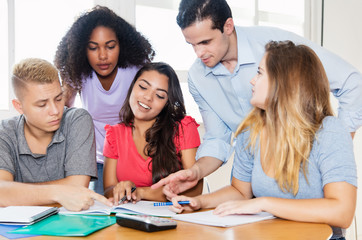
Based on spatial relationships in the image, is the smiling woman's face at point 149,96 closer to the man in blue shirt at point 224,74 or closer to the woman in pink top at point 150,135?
the woman in pink top at point 150,135

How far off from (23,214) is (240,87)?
1.15 m

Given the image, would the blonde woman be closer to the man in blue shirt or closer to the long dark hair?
the man in blue shirt

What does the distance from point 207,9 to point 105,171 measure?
0.93 metres

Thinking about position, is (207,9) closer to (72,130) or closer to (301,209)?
(72,130)

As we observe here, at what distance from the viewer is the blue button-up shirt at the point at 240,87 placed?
1818mm

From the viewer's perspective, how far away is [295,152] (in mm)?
1365

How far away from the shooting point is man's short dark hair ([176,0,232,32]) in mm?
1819

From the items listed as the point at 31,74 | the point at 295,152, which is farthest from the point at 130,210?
the point at 31,74

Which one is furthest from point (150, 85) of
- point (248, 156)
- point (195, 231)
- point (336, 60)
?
point (195, 231)

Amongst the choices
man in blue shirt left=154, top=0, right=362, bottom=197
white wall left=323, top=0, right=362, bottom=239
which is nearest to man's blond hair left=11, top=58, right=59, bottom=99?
man in blue shirt left=154, top=0, right=362, bottom=197

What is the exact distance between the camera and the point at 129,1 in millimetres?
3051

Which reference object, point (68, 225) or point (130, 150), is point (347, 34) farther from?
point (68, 225)

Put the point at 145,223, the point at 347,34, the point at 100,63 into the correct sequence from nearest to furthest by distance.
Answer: the point at 145,223 → the point at 100,63 → the point at 347,34

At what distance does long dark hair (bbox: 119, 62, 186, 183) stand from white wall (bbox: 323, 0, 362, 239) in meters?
2.11
